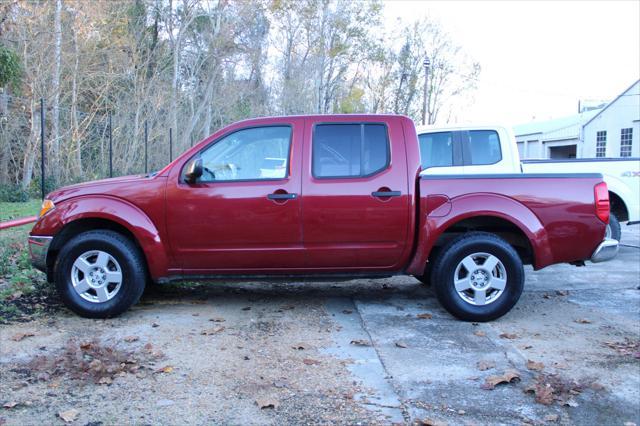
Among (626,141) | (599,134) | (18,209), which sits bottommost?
(18,209)

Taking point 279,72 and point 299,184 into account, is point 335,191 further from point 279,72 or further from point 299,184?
point 279,72

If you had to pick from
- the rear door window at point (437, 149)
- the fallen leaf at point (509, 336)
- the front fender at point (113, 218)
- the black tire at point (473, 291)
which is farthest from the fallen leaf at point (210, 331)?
the rear door window at point (437, 149)

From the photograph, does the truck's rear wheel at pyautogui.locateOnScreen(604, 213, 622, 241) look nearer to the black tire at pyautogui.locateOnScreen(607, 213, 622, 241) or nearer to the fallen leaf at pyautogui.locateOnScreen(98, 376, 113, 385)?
the black tire at pyautogui.locateOnScreen(607, 213, 622, 241)

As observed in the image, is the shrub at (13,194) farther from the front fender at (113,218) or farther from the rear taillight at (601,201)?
the rear taillight at (601,201)

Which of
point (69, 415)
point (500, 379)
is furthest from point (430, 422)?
point (69, 415)

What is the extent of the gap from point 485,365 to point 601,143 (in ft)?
106

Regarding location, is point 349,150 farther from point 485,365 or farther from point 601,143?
point 601,143

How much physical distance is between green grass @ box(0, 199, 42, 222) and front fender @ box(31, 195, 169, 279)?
5.98 meters

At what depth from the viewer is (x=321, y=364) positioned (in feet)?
14.2

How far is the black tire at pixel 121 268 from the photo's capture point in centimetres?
528

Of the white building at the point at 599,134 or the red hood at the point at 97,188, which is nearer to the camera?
the red hood at the point at 97,188

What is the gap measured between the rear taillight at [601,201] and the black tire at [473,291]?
0.90m

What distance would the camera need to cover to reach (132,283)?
5.30 m

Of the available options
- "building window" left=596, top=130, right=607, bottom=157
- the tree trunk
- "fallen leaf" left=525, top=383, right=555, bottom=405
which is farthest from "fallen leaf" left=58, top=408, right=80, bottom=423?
"building window" left=596, top=130, right=607, bottom=157
